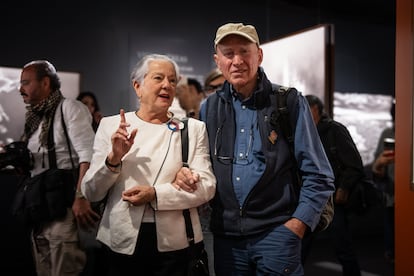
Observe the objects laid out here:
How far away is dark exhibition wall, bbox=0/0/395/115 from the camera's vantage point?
346cm

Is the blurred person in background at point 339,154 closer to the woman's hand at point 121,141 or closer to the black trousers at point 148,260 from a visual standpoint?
the black trousers at point 148,260

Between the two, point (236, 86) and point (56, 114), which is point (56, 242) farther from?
point (236, 86)

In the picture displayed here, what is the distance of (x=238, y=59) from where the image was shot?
2201 mm

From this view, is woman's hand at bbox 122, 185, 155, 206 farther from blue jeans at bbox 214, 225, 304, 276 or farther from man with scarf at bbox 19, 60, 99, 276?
man with scarf at bbox 19, 60, 99, 276

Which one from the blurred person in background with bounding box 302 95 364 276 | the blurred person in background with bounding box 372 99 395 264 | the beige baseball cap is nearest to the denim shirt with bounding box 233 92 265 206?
the beige baseball cap

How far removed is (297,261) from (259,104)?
0.72m

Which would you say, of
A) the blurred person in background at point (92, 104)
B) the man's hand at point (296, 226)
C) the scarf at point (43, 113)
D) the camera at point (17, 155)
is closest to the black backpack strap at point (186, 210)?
the man's hand at point (296, 226)

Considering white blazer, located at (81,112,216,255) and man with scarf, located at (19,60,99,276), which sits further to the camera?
man with scarf, located at (19,60,99,276)

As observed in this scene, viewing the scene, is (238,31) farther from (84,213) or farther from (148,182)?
(84,213)

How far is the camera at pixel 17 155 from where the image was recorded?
2867 millimetres

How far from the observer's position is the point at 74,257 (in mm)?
2912

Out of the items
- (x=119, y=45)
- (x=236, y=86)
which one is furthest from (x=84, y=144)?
(x=119, y=45)

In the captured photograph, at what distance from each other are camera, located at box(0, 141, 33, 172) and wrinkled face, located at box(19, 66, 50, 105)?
0.27m

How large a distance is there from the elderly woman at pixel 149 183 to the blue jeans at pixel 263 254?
17 cm
